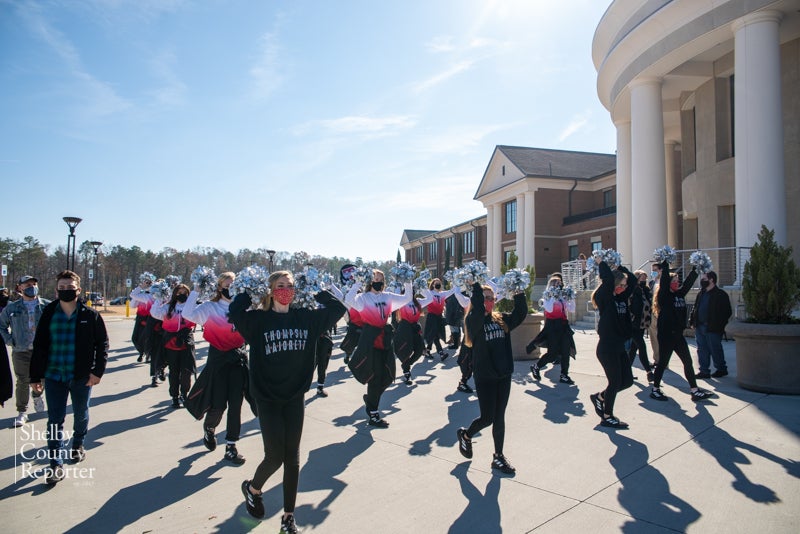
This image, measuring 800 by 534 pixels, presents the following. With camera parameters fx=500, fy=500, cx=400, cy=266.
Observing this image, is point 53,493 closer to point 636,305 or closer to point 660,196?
point 636,305

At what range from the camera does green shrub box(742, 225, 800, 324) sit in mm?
7898

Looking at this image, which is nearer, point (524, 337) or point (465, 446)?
point (465, 446)

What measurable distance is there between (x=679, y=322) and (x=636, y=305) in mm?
704

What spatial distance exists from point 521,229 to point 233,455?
34692 millimetres

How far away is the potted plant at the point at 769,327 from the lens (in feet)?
24.6

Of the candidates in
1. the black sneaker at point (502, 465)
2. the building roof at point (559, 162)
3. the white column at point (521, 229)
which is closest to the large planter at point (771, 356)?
the black sneaker at point (502, 465)

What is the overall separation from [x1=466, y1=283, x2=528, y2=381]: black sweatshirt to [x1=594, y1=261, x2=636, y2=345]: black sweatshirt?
1541 millimetres

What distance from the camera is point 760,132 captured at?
1366 cm

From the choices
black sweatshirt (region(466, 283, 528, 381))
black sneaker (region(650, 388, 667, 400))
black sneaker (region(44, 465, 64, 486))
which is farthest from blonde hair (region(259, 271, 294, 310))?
black sneaker (region(650, 388, 667, 400))

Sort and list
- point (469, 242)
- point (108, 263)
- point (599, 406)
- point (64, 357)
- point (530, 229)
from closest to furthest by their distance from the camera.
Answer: point (64, 357) → point (599, 406) → point (530, 229) → point (469, 242) → point (108, 263)

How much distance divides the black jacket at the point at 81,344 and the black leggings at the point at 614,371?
5630mm

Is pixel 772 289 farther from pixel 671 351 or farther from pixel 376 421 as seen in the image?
pixel 376 421

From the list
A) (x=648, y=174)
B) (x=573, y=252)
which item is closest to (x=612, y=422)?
(x=648, y=174)

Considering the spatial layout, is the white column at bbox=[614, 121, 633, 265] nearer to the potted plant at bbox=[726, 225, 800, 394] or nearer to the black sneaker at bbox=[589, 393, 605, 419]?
the potted plant at bbox=[726, 225, 800, 394]
